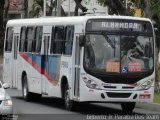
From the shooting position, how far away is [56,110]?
22812 mm

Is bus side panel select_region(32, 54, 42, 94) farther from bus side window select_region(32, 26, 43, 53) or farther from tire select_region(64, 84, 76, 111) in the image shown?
tire select_region(64, 84, 76, 111)

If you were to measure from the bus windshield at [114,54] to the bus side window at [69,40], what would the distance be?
1194mm

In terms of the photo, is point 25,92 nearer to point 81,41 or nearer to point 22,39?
point 22,39

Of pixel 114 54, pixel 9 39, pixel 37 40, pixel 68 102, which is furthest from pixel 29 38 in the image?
pixel 114 54

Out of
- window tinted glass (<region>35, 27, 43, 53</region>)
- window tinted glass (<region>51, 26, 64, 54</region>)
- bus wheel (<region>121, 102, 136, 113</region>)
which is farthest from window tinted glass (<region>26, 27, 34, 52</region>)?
bus wheel (<region>121, 102, 136, 113</region>)

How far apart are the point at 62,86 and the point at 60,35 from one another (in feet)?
5.50

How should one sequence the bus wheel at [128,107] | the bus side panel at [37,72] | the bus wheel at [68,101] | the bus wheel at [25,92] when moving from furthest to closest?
the bus wheel at [25,92]
the bus side panel at [37,72]
the bus wheel at [128,107]
the bus wheel at [68,101]

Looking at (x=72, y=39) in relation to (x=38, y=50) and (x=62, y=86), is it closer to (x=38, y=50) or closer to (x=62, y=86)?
(x=62, y=86)

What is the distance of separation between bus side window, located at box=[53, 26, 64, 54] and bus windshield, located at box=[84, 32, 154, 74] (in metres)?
2.14

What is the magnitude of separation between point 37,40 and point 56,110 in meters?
3.73

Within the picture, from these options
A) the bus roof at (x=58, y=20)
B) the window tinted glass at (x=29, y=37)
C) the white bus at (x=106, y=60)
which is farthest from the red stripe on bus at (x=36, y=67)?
the bus roof at (x=58, y=20)

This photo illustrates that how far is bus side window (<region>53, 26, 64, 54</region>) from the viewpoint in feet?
76.3

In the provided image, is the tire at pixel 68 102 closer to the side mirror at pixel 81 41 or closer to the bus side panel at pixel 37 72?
the side mirror at pixel 81 41

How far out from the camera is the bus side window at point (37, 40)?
2544cm
